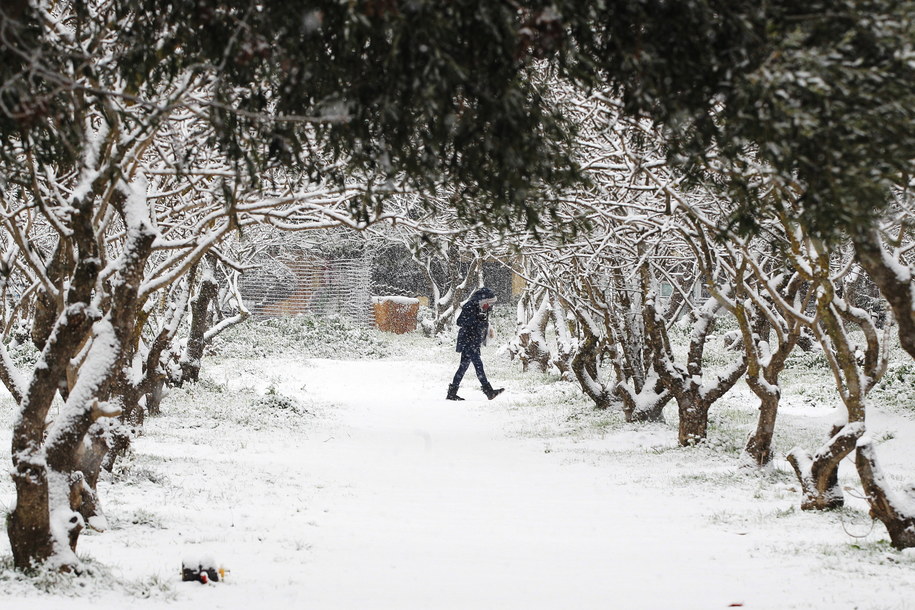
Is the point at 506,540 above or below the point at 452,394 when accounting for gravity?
below

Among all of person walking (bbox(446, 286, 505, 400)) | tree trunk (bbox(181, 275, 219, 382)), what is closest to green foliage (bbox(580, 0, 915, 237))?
tree trunk (bbox(181, 275, 219, 382))

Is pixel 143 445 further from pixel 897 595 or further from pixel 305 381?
pixel 305 381

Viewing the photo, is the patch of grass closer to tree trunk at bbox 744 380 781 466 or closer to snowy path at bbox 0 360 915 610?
snowy path at bbox 0 360 915 610

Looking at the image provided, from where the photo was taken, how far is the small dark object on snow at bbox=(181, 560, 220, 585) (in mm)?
5734

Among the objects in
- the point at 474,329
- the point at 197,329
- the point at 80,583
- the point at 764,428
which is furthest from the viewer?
the point at 474,329

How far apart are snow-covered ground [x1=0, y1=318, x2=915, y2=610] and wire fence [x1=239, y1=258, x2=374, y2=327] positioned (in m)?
19.5

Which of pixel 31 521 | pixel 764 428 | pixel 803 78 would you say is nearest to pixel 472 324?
pixel 764 428

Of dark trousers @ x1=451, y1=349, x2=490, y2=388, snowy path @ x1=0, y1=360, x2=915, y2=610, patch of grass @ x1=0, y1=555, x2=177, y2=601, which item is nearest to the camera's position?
patch of grass @ x1=0, y1=555, x2=177, y2=601

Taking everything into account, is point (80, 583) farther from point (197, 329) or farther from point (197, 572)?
point (197, 329)

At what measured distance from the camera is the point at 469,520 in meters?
8.44

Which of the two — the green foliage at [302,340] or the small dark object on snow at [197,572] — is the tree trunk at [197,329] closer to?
the green foliage at [302,340]

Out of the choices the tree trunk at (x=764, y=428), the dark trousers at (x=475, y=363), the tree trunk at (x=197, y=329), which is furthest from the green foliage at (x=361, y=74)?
the dark trousers at (x=475, y=363)

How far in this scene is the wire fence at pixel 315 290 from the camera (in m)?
35.7

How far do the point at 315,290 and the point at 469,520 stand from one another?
29.4 m
